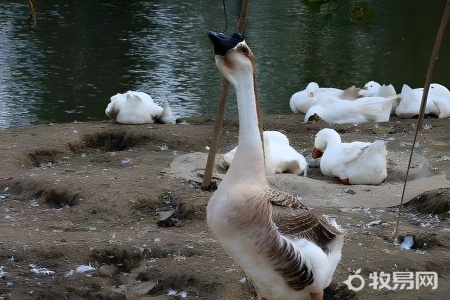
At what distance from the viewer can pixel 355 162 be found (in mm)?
7074

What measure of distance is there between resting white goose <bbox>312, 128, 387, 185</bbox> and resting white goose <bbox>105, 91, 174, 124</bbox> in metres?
2.50

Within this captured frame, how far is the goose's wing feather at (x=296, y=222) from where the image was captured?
12.8 ft

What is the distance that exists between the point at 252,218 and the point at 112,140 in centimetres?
503

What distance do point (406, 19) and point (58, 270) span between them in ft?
49.4

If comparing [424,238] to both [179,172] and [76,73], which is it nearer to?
[179,172]

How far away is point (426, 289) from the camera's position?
16.0 feet

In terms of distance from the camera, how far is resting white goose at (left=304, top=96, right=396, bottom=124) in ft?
31.3

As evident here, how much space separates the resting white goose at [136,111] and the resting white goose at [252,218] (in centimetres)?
528

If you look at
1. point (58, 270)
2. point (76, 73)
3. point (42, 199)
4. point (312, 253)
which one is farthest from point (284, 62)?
point (312, 253)

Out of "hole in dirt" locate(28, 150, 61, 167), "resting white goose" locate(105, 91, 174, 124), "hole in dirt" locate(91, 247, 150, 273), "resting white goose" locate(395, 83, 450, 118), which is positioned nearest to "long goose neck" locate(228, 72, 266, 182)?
"hole in dirt" locate(91, 247, 150, 273)

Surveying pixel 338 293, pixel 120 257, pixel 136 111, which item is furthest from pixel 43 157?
pixel 338 293

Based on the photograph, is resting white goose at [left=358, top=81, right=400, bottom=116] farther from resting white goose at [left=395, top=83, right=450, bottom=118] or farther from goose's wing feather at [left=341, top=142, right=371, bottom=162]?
goose's wing feather at [left=341, top=142, right=371, bottom=162]

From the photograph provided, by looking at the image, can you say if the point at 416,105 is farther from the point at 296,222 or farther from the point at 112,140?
the point at 296,222

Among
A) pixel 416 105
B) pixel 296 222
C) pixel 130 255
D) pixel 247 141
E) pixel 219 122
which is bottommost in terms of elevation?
pixel 416 105
